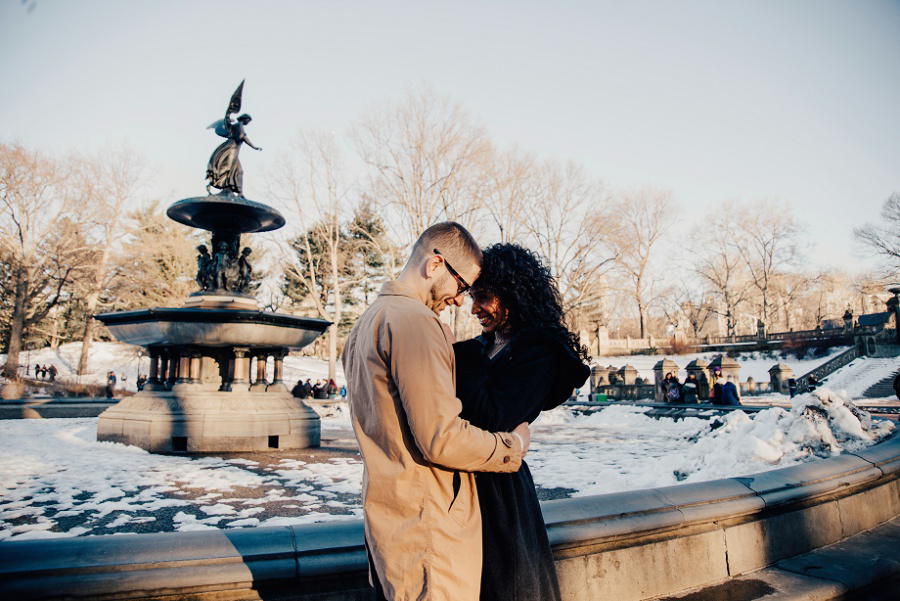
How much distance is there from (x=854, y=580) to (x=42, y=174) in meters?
38.7

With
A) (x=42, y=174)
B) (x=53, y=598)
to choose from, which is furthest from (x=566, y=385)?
(x=42, y=174)

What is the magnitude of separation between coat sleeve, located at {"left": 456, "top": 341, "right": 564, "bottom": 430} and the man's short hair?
0.29 meters

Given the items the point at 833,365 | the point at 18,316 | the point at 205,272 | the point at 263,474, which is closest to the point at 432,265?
the point at 263,474

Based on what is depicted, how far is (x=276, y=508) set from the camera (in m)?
5.02

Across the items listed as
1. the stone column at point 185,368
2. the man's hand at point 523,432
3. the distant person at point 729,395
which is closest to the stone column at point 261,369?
the stone column at point 185,368

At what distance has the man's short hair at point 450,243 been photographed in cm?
193

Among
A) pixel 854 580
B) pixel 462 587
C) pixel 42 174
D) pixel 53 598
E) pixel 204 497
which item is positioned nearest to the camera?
pixel 462 587

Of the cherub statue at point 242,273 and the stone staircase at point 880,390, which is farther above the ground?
the cherub statue at point 242,273

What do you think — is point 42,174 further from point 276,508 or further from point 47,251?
point 276,508

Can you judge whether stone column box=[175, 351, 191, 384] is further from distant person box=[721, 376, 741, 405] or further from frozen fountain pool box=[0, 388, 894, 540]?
distant person box=[721, 376, 741, 405]

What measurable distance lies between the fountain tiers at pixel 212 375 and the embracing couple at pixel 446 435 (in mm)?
7943

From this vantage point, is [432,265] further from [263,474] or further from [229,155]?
[229,155]

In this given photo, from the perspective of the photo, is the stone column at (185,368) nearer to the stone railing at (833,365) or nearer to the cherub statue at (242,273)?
the cherub statue at (242,273)

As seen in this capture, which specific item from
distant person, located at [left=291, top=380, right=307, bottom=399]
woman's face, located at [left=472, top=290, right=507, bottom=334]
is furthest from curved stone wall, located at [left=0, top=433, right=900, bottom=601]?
distant person, located at [left=291, top=380, right=307, bottom=399]
